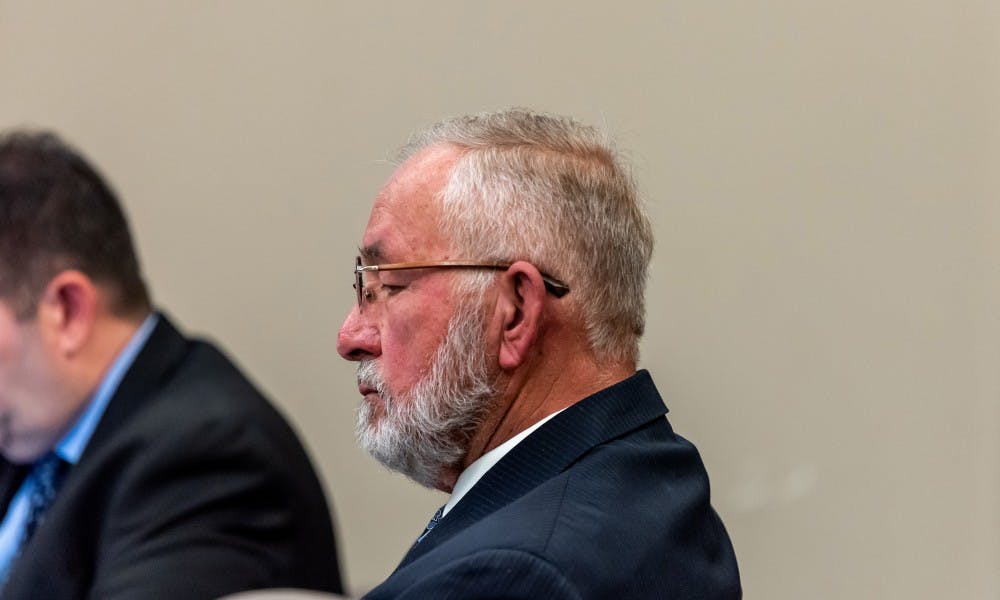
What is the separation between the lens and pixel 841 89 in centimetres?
238

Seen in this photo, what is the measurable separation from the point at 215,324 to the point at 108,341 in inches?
41.3

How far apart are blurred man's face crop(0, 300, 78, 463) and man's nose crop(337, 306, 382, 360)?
0.97m

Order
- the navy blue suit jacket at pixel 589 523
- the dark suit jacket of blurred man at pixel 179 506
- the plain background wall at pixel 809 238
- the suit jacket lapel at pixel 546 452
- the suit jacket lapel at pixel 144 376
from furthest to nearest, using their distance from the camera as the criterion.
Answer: the plain background wall at pixel 809 238, the suit jacket lapel at pixel 144 376, the dark suit jacket of blurred man at pixel 179 506, the suit jacket lapel at pixel 546 452, the navy blue suit jacket at pixel 589 523

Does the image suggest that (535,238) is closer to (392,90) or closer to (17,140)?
(17,140)

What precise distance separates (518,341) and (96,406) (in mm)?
1181

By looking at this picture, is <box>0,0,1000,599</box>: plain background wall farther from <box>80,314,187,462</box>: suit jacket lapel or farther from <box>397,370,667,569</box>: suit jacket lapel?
<box>397,370,667,569</box>: suit jacket lapel

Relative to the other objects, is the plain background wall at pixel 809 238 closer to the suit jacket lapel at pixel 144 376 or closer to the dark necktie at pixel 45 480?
the suit jacket lapel at pixel 144 376

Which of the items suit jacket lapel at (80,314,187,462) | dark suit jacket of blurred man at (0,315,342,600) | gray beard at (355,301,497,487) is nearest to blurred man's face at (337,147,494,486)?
gray beard at (355,301,497,487)

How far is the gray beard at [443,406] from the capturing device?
4.24 feet

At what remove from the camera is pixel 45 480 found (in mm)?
2238

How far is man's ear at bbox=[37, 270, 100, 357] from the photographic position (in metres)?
2.14

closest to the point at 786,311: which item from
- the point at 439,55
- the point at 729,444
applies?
the point at 729,444

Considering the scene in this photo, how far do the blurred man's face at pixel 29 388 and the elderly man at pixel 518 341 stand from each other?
3.22ft

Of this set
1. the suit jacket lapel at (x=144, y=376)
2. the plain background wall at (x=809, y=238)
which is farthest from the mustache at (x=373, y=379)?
the plain background wall at (x=809, y=238)
